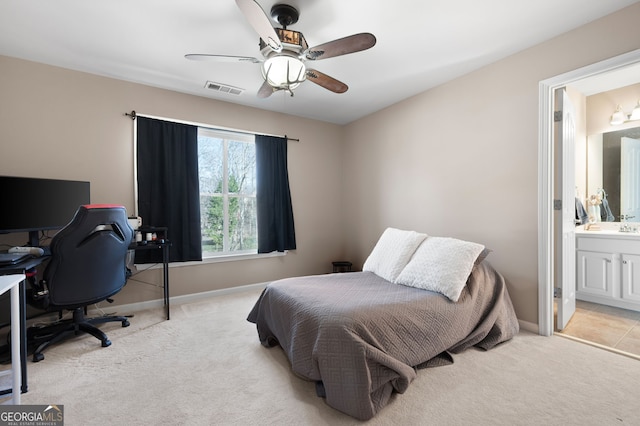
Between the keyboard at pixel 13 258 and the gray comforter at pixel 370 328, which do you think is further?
the keyboard at pixel 13 258

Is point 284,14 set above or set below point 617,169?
above

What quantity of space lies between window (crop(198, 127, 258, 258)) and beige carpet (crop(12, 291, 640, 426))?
1500 millimetres

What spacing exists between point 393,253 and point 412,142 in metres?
1.55

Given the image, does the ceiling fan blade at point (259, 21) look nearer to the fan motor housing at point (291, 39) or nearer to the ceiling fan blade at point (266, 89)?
the fan motor housing at point (291, 39)

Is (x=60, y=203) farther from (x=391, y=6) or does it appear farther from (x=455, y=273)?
A: (x=455, y=273)

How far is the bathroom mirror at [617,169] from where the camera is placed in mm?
3203

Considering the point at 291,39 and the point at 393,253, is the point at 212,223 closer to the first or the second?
the point at 393,253

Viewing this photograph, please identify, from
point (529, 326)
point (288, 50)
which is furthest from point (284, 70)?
point (529, 326)

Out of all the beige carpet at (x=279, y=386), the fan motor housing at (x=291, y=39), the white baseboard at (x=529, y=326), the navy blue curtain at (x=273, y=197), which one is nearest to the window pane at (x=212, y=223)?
the navy blue curtain at (x=273, y=197)

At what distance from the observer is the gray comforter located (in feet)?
4.97

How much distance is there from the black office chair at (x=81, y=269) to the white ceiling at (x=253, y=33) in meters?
1.41

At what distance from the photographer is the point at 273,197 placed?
3.92 m

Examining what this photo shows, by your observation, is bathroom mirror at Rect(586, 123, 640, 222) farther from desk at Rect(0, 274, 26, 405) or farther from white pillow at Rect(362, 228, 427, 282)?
desk at Rect(0, 274, 26, 405)
